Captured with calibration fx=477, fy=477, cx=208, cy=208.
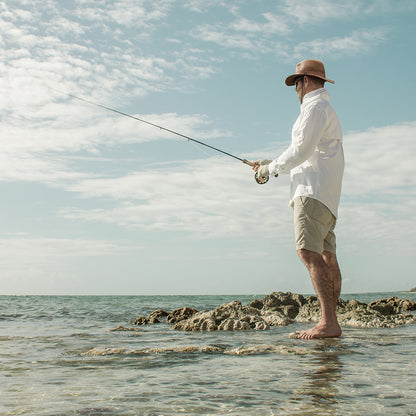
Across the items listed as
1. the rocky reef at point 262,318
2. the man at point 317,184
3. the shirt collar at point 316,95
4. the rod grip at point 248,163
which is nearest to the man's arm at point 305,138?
the man at point 317,184

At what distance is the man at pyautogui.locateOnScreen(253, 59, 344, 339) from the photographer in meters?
4.93

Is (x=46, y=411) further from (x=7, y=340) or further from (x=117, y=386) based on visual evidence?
(x=7, y=340)

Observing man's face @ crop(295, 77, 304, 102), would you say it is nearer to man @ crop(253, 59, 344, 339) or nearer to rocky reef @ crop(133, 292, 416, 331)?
man @ crop(253, 59, 344, 339)

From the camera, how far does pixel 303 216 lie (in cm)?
500

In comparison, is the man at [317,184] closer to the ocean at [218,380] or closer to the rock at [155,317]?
the ocean at [218,380]

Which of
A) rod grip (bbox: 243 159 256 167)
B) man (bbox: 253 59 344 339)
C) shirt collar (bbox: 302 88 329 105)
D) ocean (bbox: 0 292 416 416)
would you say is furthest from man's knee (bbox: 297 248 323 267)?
shirt collar (bbox: 302 88 329 105)

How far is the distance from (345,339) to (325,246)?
103 centimetres

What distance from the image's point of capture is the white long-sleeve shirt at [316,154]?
494 centimetres

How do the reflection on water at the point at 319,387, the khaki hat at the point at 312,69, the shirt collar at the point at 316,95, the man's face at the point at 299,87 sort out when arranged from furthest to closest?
the man's face at the point at 299,87, the khaki hat at the point at 312,69, the shirt collar at the point at 316,95, the reflection on water at the point at 319,387

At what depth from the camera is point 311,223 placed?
497 cm

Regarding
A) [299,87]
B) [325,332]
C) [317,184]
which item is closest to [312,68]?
[299,87]

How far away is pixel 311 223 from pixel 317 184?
16.3 inches

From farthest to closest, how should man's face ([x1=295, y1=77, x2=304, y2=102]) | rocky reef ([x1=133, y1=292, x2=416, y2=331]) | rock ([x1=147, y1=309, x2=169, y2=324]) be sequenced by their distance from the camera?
1. rock ([x1=147, y1=309, x2=169, y2=324])
2. rocky reef ([x1=133, y1=292, x2=416, y2=331])
3. man's face ([x1=295, y1=77, x2=304, y2=102])

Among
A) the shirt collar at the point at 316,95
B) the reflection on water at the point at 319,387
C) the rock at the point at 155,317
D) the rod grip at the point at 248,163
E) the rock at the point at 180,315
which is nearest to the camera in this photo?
the reflection on water at the point at 319,387
